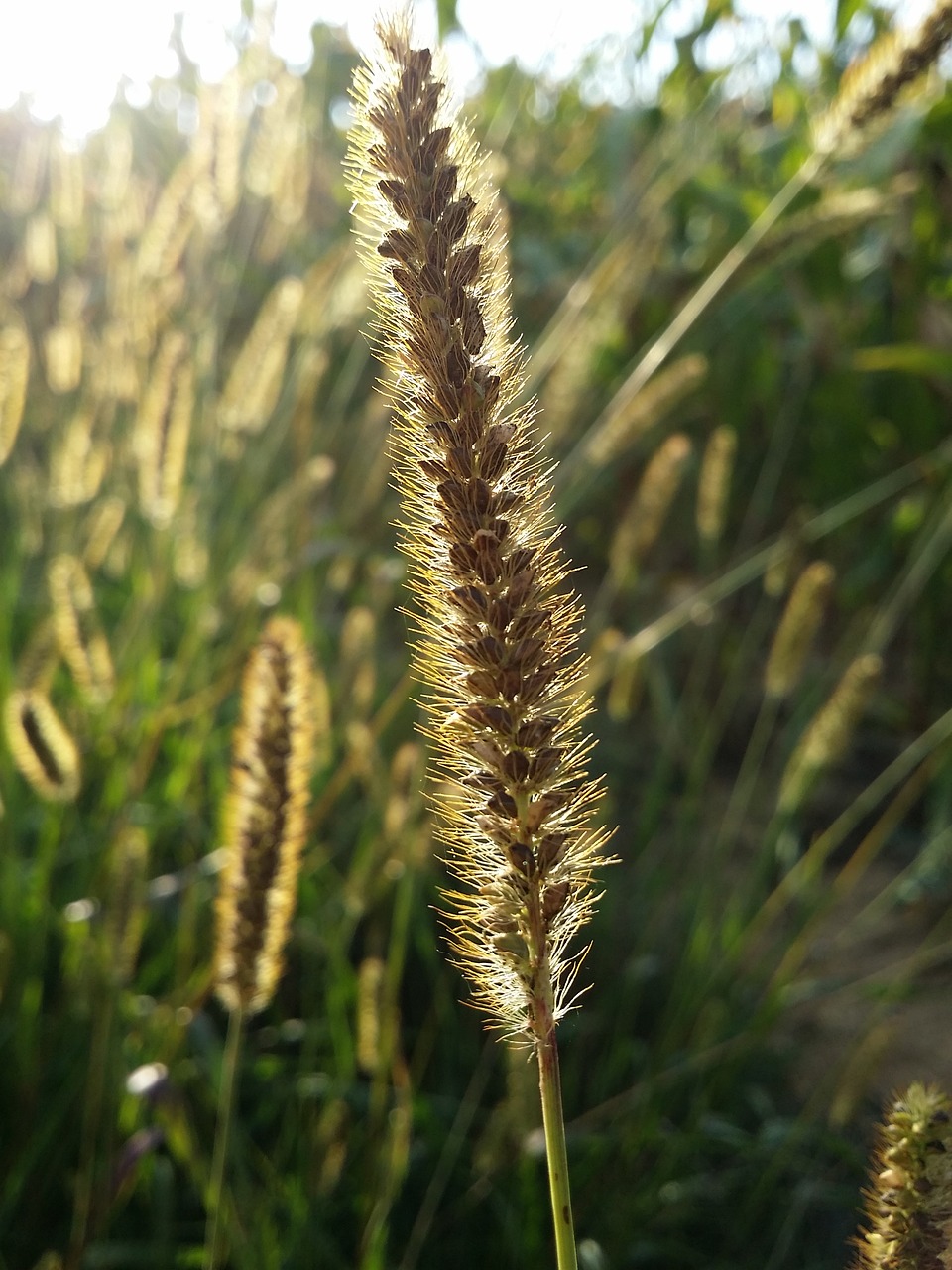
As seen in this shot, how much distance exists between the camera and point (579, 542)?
4.33 metres

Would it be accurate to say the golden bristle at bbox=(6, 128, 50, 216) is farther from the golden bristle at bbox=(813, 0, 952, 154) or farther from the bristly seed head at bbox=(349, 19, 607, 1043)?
the bristly seed head at bbox=(349, 19, 607, 1043)

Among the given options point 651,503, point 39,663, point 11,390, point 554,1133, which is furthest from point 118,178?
point 554,1133

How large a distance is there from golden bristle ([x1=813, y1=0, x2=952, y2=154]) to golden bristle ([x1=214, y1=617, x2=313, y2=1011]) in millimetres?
1086

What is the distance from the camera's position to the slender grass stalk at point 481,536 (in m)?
0.77

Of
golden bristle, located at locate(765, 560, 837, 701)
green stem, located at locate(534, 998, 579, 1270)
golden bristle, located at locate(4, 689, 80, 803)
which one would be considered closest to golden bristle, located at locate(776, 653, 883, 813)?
golden bristle, located at locate(765, 560, 837, 701)

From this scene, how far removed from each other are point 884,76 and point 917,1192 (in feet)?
4.65

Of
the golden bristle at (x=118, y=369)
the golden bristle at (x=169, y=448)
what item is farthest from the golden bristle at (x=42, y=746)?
the golden bristle at (x=118, y=369)

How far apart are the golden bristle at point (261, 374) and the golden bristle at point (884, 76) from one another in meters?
1.33

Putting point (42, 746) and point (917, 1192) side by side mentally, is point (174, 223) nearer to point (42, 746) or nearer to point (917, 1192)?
point (42, 746)

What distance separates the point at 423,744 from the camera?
2.46 metres

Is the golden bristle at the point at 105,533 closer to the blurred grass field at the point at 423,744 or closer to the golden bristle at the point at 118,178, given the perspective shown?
the blurred grass field at the point at 423,744

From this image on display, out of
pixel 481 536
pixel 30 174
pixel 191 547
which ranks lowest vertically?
pixel 481 536

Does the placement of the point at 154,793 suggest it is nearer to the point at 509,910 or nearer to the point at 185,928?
the point at 185,928

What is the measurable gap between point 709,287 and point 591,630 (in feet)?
4.43
